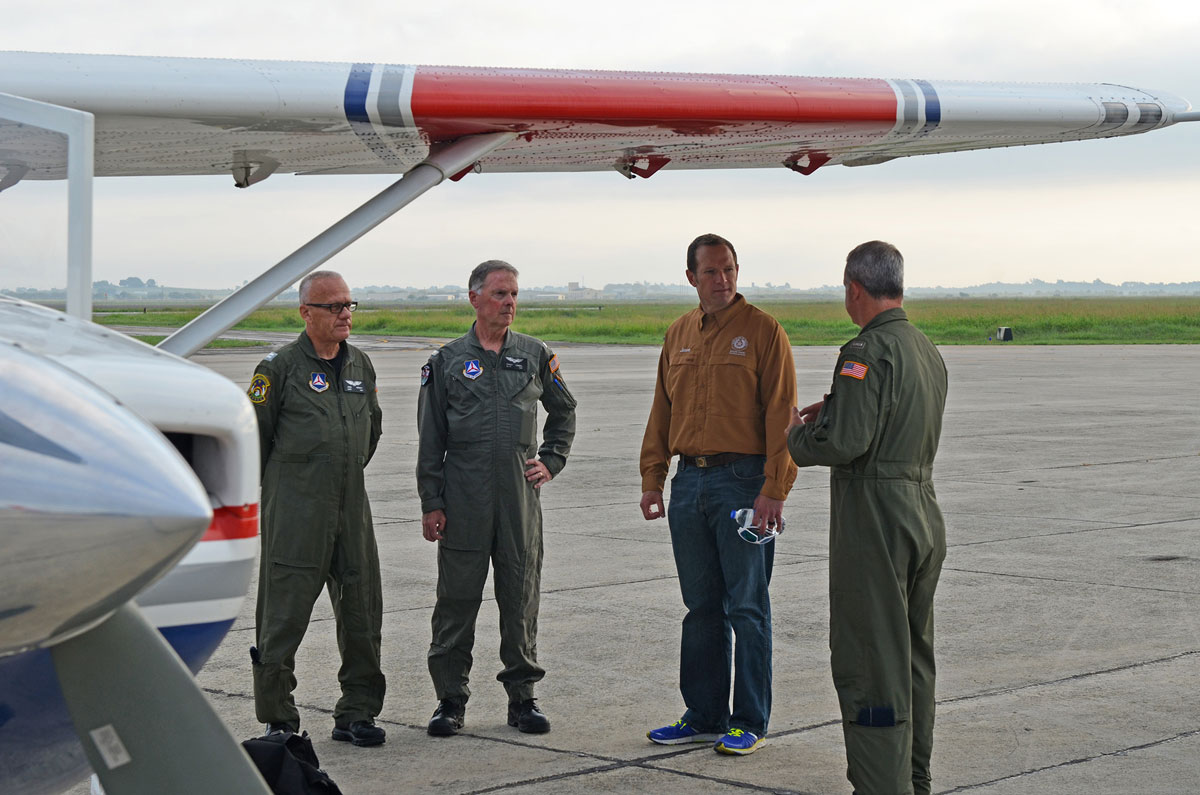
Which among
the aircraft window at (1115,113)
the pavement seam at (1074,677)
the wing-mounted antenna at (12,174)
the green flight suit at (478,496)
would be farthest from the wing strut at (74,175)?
the aircraft window at (1115,113)

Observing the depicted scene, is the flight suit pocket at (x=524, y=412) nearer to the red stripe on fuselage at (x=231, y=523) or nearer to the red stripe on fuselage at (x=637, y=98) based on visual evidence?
the red stripe on fuselage at (x=637, y=98)

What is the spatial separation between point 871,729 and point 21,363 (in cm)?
295

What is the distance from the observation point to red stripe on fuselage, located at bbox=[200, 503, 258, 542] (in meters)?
2.81

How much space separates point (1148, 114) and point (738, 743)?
3350 mm

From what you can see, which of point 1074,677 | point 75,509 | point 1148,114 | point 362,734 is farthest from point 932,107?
point 75,509

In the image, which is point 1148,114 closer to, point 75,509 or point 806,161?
point 806,161

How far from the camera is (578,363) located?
113ft

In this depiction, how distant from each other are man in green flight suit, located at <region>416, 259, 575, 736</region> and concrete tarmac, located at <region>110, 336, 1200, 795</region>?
0.34 metres

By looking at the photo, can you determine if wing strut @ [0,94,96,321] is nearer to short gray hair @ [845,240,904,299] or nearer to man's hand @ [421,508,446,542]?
man's hand @ [421,508,446,542]

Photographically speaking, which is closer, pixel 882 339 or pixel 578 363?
pixel 882 339

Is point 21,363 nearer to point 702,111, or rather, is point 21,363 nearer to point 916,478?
point 916,478

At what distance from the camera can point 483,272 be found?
5.70 m

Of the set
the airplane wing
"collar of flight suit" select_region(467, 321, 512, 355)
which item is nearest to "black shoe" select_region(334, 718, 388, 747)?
"collar of flight suit" select_region(467, 321, 512, 355)

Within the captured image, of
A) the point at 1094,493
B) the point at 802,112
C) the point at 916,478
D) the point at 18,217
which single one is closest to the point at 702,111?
the point at 802,112
